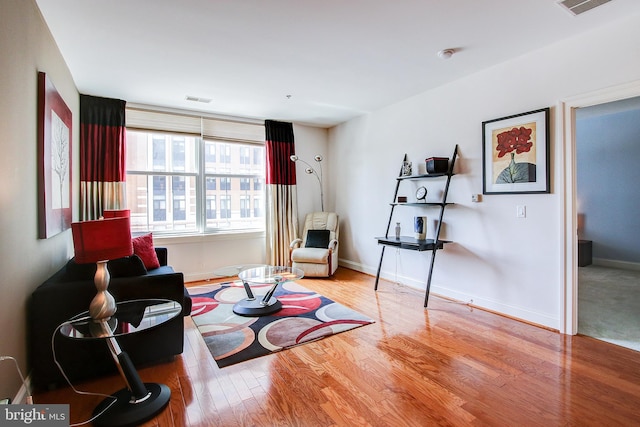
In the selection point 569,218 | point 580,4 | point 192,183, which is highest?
point 580,4

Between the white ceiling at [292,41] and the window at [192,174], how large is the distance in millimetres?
703

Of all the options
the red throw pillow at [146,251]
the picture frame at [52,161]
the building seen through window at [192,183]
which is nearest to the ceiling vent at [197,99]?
the building seen through window at [192,183]

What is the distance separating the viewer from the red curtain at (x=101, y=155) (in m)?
3.97

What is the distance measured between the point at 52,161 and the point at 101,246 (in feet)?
4.15

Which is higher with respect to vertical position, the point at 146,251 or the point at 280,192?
the point at 280,192

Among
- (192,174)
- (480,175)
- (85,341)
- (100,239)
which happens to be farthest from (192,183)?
(480,175)

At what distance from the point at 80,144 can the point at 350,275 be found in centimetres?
414

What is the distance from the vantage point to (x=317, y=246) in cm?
516

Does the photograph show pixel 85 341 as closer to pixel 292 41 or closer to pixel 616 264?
pixel 292 41

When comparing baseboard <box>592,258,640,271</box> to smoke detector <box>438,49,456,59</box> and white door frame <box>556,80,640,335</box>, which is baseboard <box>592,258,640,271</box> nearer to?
white door frame <box>556,80,640,335</box>

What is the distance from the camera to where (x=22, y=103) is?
1921mm

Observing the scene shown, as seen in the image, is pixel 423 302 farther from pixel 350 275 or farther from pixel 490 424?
pixel 490 424

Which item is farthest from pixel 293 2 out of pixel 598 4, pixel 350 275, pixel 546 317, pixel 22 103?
pixel 350 275

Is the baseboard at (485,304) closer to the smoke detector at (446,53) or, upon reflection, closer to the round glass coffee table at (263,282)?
the round glass coffee table at (263,282)
